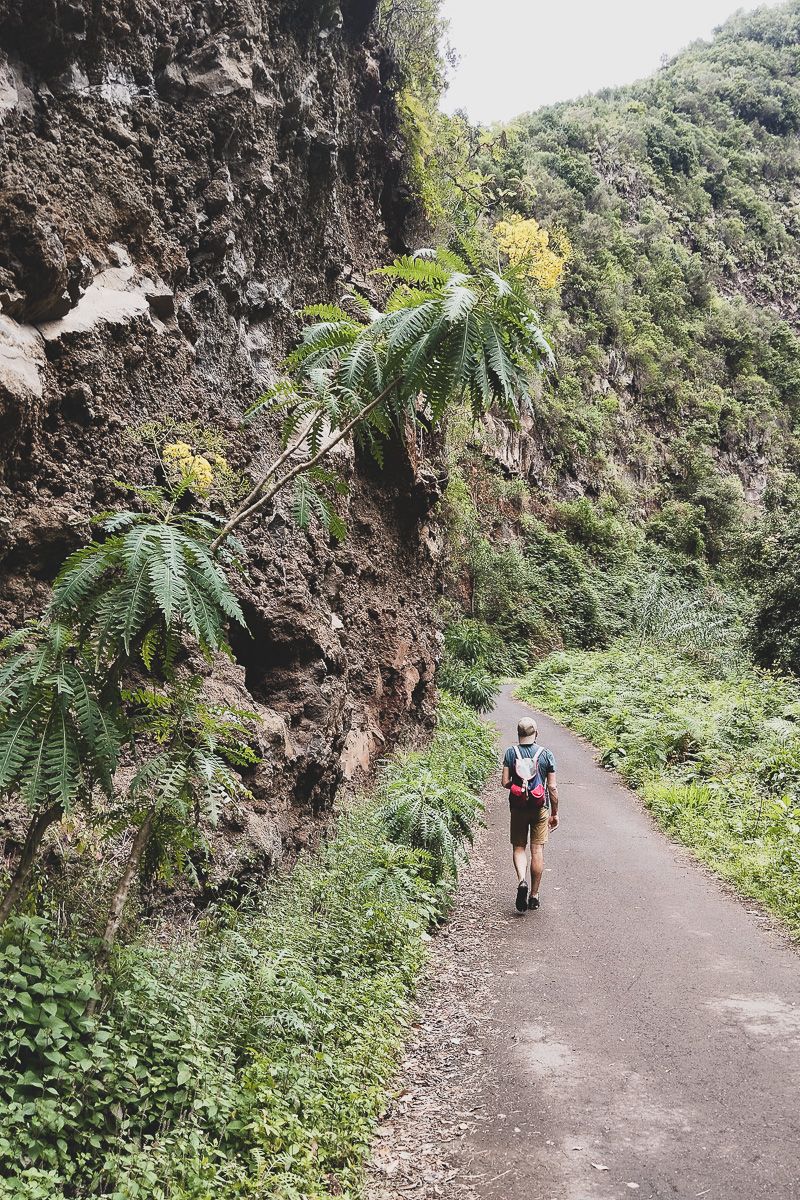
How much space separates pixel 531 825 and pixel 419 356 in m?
5.25

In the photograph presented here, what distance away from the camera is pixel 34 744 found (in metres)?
2.93

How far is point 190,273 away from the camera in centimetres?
652

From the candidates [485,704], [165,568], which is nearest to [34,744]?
[165,568]

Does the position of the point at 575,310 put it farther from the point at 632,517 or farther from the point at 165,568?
the point at 165,568

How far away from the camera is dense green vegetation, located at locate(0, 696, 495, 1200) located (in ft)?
8.89

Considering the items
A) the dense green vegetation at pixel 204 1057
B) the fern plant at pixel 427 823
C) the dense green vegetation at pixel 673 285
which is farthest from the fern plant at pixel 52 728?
the dense green vegetation at pixel 673 285

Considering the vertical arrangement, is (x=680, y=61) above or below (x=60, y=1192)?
above

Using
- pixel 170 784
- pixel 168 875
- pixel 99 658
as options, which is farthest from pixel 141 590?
pixel 168 875

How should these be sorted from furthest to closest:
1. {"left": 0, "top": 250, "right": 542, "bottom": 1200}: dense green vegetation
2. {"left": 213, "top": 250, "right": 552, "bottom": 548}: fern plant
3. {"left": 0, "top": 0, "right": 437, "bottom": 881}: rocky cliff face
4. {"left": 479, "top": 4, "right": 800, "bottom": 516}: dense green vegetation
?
1. {"left": 479, "top": 4, "right": 800, "bottom": 516}: dense green vegetation
2. {"left": 0, "top": 0, "right": 437, "bottom": 881}: rocky cliff face
3. {"left": 213, "top": 250, "right": 552, "bottom": 548}: fern plant
4. {"left": 0, "top": 250, "right": 542, "bottom": 1200}: dense green vegetation

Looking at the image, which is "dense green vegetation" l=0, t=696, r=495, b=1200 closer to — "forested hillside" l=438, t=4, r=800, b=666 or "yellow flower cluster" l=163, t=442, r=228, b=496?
"yellow flower cluster" l=163, t=442, r=228, b=496

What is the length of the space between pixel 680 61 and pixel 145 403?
341 ft

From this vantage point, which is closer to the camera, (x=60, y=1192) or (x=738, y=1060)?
(x=60, y=1192)

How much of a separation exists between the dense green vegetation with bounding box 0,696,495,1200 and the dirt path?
1.28 feet

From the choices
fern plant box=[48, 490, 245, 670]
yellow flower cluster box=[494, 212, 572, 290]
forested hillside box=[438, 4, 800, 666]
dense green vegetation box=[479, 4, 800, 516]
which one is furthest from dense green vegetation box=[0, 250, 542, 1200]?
dense green vegetation box=[479, 4, 800, 516]
